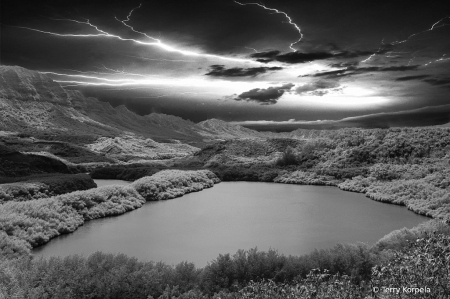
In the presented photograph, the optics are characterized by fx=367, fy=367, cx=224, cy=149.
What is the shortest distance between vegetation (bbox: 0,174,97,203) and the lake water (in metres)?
3.44

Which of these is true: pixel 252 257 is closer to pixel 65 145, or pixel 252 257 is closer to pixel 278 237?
pixel 278 237

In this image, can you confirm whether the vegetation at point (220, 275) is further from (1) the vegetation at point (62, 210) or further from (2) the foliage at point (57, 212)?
(2) the foliage at point (57, 212)

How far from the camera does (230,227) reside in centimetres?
1439

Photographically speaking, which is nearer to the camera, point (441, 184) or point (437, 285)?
point (437, 285)

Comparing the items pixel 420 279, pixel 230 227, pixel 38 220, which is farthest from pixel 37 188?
pixel 420 279

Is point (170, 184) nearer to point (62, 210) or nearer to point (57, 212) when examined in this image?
point (62, 210)

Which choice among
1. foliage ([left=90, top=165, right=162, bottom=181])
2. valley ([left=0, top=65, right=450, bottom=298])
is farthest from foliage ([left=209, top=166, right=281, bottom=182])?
foliage ([left=90, top=165, right=162, bottom=181])

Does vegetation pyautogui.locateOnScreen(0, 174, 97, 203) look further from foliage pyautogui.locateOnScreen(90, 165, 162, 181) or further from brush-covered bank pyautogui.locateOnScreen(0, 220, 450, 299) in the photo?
foliage pyautogui.locateOnScreen(90, 165, 162, 181)

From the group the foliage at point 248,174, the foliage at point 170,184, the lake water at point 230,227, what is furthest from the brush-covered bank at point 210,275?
the foliage at point 248,174

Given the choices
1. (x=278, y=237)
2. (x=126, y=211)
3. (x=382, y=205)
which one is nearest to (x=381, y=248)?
(x=278, y=237)

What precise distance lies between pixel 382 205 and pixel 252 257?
41.9 feet

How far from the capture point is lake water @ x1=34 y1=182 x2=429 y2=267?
11.4 metres

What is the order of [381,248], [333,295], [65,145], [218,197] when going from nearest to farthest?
[333,295] < [381,248] < [218,197] < [65,145]

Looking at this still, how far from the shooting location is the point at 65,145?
70.9 meters
